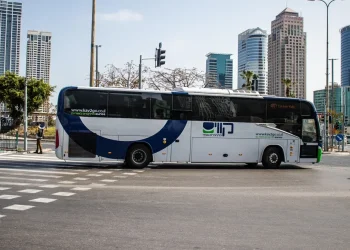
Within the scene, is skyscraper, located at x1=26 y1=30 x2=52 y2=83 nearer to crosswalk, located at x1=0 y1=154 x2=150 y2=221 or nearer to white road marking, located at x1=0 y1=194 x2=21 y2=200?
crosswalk, located at x1=0 y1=154 x2=150 y2=221

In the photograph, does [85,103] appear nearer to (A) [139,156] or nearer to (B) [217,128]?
(A) [139,156]

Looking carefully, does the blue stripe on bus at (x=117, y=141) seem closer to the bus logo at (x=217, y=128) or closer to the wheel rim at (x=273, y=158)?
the bus logo at (x=217, y=128)

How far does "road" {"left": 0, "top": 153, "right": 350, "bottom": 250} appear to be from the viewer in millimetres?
5637

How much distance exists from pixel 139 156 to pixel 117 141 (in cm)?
108

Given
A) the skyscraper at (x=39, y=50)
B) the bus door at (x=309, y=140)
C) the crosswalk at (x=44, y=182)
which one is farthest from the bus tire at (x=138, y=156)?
the skyscraper at (x=39, y=50)

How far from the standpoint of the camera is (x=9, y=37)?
2586 inches

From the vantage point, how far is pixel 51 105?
77188mm

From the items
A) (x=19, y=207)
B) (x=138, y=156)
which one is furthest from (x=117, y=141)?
(x=19, y=207)

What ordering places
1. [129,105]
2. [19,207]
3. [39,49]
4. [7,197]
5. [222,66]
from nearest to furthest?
[19,207]
[7,197]
[129,105]
[39,49]
[222,66]

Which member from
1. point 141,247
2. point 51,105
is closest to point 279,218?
point 141,247

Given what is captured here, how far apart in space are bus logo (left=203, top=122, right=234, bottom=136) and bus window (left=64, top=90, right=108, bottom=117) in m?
4.15

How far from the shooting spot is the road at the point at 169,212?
5637mm

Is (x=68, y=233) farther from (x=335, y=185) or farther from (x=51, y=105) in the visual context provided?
(x=51, y=105)

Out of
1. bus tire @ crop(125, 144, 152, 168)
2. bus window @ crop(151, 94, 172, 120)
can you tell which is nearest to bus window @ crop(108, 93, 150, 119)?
bus window @ crop(151, 94, 172, 120)
